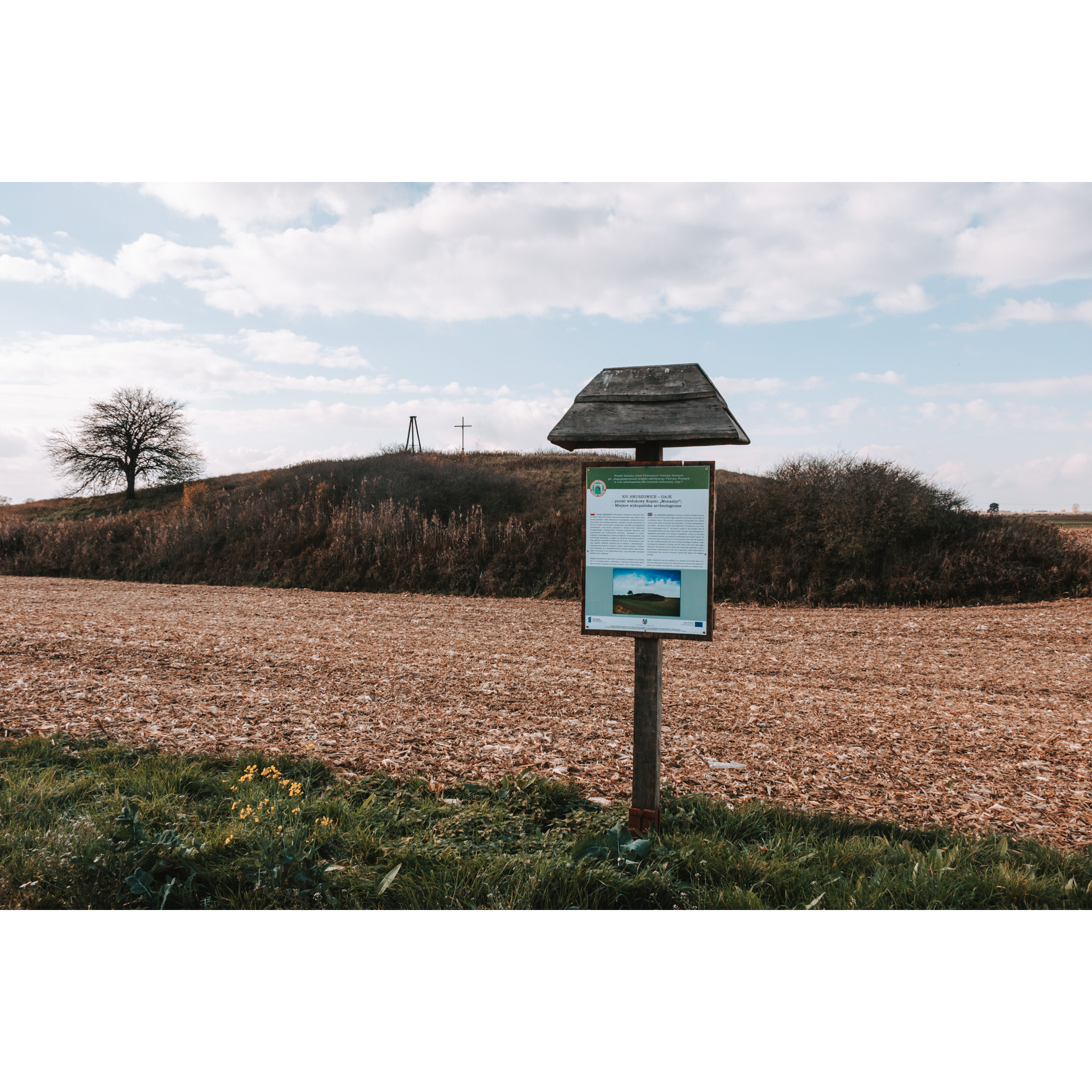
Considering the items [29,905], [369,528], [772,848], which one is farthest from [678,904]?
[369,528]

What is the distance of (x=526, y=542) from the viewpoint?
1920 cm

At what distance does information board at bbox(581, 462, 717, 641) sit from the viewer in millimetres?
4070

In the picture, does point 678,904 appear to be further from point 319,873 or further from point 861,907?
point 319,873

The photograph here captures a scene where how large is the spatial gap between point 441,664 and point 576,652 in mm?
2148

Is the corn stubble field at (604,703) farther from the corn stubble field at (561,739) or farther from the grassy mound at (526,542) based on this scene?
the grassy mound at (526,542)

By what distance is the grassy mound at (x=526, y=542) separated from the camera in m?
16.1

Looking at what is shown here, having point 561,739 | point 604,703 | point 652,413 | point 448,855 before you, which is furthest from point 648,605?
point 604,703

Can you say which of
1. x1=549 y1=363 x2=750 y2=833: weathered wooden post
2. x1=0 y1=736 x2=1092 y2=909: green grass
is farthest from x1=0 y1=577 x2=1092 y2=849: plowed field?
x1=549 y1=363 x2=750 y2=833: weathered wooden post

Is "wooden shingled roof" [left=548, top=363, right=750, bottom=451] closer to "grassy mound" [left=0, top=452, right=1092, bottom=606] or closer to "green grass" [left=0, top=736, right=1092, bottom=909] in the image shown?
"green grass" [left=0, top=736, right=1092, bottom=909]

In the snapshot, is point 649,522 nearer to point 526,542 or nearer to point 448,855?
point 448,855

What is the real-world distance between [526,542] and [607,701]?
12.1 meters

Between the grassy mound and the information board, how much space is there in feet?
37.8

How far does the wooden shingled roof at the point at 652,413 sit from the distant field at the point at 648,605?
984mm

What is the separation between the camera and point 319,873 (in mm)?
3314
